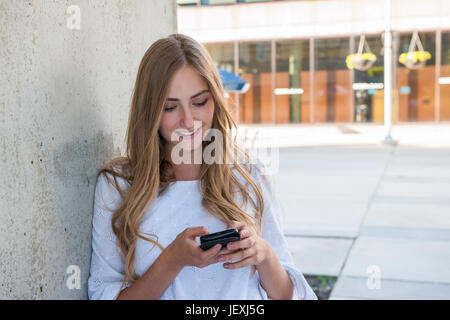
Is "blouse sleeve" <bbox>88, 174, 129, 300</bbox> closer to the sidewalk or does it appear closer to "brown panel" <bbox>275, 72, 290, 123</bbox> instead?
the sidewalk

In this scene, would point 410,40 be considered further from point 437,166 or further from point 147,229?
point 147,229

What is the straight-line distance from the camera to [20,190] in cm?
144

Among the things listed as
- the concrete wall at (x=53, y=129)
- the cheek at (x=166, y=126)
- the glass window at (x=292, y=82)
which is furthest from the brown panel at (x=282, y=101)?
the cheek at (x=166, y=126)

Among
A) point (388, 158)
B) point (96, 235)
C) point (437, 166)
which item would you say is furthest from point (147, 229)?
point (388, 158)

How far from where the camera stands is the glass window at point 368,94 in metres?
22.7

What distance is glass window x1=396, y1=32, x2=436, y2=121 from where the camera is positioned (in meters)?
22.3

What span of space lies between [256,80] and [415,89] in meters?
6.97

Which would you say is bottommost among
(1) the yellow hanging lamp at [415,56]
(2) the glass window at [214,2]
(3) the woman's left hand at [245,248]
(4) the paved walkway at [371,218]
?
(4) the paved walkway at [371,218]

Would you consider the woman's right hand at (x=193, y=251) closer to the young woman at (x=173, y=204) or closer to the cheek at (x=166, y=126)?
the young woman at (x=173, y=204)

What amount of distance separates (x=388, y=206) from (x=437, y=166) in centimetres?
424

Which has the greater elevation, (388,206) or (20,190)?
(20,190)

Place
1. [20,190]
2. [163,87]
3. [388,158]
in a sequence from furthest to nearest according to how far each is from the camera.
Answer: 1. [388,158]
2. [163,87]
3. [20,190]

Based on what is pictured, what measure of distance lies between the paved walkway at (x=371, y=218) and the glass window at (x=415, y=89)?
29.2 feet

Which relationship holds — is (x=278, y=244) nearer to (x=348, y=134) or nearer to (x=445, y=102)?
(x=348, y=134)
